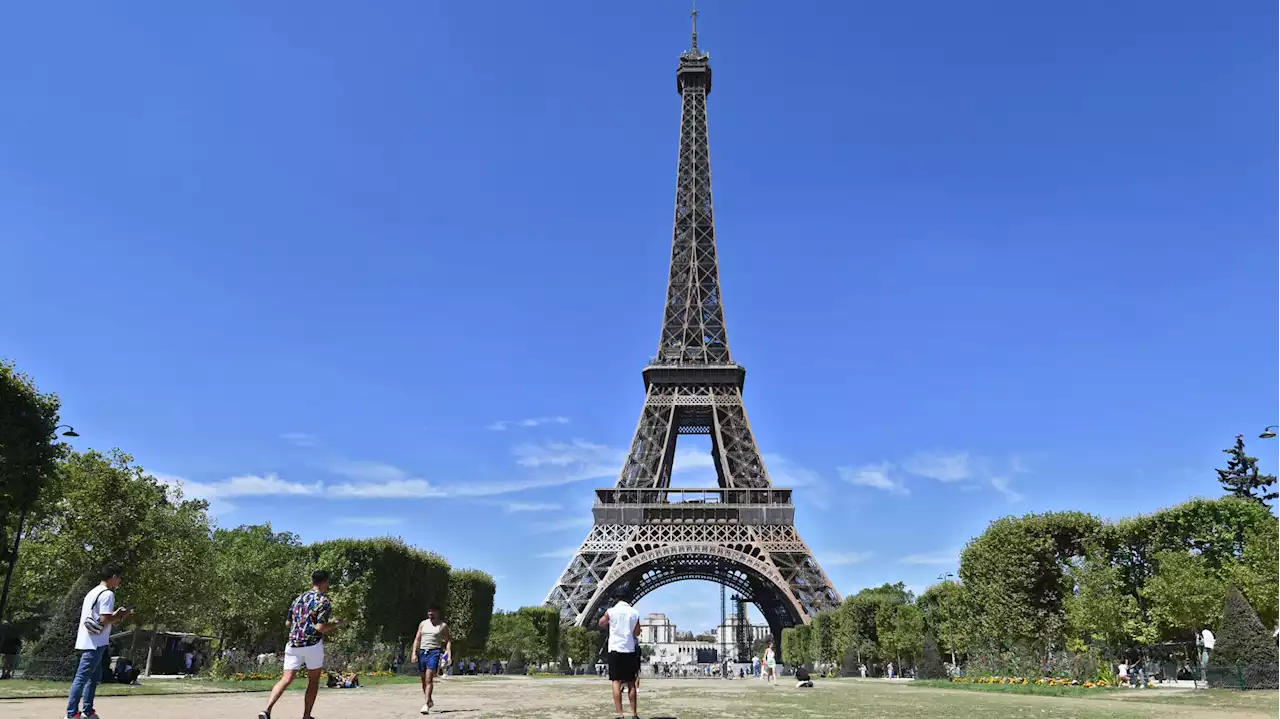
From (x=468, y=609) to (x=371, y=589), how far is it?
1255 cm

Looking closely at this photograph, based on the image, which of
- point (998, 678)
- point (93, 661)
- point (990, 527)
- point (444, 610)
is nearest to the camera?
point (93, 661)

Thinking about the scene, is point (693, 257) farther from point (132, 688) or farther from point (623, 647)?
point (623, 647)

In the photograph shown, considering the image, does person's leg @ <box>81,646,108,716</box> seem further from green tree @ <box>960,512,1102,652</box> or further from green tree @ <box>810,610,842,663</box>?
green tree @ <box>810,610,842,663</box>

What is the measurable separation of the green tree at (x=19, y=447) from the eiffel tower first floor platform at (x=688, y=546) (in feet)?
134

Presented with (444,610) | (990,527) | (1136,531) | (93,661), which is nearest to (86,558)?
(444,610)

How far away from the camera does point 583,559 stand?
203ft

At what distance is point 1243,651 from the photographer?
2475cm

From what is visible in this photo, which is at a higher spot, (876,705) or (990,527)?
(990,527)

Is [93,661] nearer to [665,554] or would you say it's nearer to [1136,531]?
[1136,531]

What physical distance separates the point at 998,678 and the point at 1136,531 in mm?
13900

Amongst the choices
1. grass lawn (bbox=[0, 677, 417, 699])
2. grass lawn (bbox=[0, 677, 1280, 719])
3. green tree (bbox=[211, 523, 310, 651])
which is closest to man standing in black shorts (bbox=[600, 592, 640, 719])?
grass lawn (bbox=[0, 677, 1280, 719])

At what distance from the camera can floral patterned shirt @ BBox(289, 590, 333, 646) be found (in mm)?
10578

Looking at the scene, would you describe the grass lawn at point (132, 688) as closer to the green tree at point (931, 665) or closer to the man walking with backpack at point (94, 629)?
the man walking with backpack at point (94, 629)

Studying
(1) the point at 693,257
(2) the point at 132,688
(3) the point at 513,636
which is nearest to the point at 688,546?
(3) the point at 513,636
